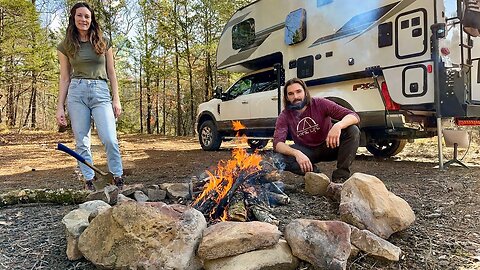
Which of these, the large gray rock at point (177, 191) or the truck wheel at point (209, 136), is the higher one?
the truck wheel at point (209, 136)

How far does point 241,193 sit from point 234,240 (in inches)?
28.7

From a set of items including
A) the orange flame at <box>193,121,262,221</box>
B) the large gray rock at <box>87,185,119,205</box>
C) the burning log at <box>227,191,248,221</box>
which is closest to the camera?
the burning log at <box>227,191,248,221</box>

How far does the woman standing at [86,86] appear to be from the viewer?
2.84 m

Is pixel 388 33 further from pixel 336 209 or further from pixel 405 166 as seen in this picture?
pixel 336 209

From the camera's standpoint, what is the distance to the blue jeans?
284 centimetres

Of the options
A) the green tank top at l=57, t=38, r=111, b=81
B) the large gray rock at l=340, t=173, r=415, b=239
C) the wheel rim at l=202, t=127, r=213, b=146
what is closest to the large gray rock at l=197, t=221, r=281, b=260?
the large gray rock at l=340, t=173, r=415, b=239

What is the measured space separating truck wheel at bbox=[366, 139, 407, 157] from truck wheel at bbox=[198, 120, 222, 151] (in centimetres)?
318

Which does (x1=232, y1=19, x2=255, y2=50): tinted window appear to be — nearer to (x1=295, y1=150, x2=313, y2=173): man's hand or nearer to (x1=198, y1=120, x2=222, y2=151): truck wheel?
(x1=198, y1=120, x2=222, y2=151): truck wheel

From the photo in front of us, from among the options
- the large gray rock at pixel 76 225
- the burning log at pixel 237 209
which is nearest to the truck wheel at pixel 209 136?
the burning log at pixel 237 209

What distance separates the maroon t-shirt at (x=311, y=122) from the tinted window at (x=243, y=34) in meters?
4.13

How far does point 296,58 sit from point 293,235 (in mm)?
4697

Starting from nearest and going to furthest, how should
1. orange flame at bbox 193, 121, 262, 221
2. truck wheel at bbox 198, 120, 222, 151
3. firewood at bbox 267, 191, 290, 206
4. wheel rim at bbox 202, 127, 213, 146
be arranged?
orange flame at bbox 193, 121, 262, 221
firewood at bbox 267, 191, 290, 206
truck wheel at bbox 198, 120, 222, 151
wheel rim at bbox 202, 127, 213, 146

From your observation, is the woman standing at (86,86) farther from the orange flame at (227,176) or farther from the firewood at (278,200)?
the firewood at (278,200)

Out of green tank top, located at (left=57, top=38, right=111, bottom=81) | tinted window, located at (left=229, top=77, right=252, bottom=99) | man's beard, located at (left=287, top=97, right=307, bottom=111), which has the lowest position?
man's beard, located at (left=287, top=97, right=307, bottom=111)
